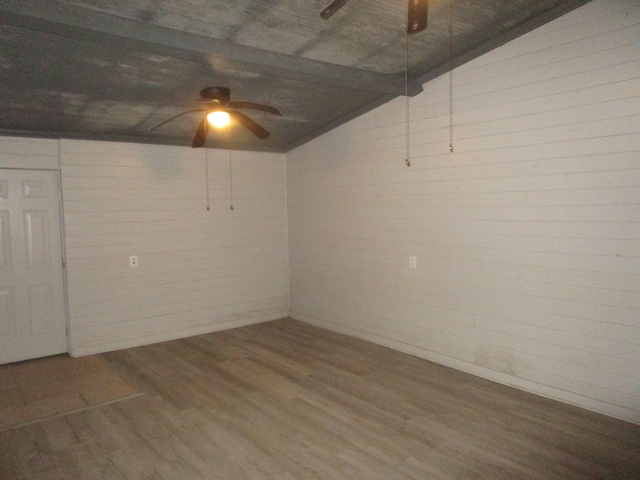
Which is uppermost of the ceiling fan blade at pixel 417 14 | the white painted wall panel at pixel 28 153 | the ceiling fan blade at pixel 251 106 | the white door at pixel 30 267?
the ceiling fan blade at pixel 417 14

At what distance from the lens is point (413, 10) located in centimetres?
215

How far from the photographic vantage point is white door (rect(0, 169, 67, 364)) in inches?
181

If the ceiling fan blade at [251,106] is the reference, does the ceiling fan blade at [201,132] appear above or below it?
below

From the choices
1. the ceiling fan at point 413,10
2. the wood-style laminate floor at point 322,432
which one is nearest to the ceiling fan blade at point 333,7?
the ceiling fan at point 413,10

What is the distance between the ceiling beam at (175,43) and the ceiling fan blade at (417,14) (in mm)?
1568

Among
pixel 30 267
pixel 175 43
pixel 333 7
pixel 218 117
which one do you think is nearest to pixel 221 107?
pixel 218 117

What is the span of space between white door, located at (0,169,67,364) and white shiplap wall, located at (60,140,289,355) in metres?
0.18

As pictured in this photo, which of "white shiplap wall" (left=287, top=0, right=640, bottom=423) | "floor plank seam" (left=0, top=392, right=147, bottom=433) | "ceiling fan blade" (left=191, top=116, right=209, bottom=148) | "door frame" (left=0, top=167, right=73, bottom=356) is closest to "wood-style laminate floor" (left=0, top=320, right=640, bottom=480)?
"floor plank seam" (left=0, top=392, right=147, bottom=433)

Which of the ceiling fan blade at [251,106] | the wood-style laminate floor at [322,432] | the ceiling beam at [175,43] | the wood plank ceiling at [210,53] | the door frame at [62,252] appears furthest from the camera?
the door frame at [62,252]

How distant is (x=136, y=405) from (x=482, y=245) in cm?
334

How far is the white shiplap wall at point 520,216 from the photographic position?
3188mm

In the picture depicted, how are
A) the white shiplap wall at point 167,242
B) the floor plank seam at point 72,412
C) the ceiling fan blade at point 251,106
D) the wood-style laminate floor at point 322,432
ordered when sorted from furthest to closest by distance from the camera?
the white shiplap wall at point 167,242
the ceiling fan blade at point 251,106
the floor plank seam at point 72,412
the wood-style laminate floor at point 322,432

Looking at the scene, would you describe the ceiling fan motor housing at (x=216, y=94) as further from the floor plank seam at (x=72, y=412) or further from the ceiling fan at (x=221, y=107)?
the floor plank seam at (x=72, y=412)

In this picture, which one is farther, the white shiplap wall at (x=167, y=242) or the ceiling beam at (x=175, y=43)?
the white shiplap wall at (x=167, y=242)
